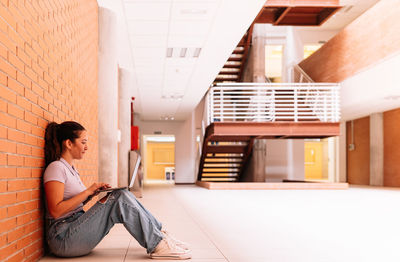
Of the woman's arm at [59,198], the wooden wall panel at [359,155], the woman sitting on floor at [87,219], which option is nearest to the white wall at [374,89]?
the wooden wall panel at [359,155]

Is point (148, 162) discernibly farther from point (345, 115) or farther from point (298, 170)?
point (345, 115)

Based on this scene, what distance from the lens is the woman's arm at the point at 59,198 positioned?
2.94m

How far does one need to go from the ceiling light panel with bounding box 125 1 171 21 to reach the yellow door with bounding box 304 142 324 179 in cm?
2089

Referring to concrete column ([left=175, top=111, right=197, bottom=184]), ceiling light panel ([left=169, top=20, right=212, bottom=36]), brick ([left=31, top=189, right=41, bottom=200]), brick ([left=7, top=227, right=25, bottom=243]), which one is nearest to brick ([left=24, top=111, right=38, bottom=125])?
brick ([left=31, top=189, right=41, bottom=200])

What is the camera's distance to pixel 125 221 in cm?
300

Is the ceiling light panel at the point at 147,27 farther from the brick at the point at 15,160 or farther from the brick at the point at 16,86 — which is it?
the brick at the point at 15,160

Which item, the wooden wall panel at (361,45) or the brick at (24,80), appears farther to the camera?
the wooden wall panel at (361,45)

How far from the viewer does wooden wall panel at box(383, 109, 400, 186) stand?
1440cm

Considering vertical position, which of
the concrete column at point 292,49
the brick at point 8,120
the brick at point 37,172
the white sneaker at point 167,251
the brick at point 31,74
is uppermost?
the concrete column at point 292,49

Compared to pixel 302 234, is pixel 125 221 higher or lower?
higher

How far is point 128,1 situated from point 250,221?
3438 mm

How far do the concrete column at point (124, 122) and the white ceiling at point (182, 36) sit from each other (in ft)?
1.18

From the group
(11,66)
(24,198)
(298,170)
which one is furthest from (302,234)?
(298,170)

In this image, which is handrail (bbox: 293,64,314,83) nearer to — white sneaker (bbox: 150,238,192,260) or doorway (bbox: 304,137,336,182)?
doorway (bbox: 304,137,336,182)
